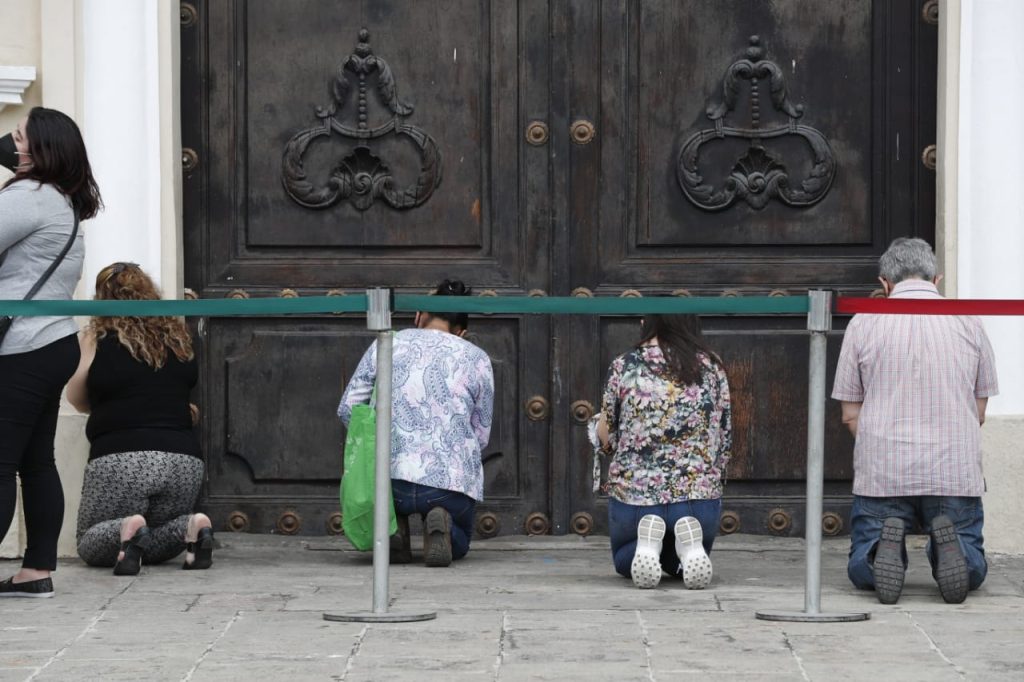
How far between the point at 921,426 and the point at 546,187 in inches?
85.2

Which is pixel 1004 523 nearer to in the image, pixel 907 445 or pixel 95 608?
pixel 907 445

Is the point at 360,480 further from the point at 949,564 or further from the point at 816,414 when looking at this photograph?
the point at 949,564

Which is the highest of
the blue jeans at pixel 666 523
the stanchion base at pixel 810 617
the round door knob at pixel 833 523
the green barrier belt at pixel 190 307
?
the green barrier belt at pixel 190 307

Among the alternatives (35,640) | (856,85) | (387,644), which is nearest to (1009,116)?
(856,85)

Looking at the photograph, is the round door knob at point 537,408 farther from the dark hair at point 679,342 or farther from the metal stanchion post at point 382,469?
the metal stanchion post at point 382,469

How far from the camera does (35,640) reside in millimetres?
5625

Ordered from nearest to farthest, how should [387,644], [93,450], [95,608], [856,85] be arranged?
[387,644] < [95,608] < [93,450] < [856,85]

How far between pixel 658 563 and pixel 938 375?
3.93 ft

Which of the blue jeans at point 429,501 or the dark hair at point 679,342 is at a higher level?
the dark hair at point 679,342

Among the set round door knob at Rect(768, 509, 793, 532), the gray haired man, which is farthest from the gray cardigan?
round door knob at Rect(768, 509, 793, 532)

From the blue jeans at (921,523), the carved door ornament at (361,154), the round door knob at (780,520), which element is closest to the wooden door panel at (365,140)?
the carved door ornament at (361,154)

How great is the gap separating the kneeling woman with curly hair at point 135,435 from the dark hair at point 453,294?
3.45 feet

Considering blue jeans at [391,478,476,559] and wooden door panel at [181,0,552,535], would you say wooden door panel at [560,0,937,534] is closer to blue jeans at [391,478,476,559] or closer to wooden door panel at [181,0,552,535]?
wooden door panel at [181,0,552,535]

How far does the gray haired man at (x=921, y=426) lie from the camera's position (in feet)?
21.6
